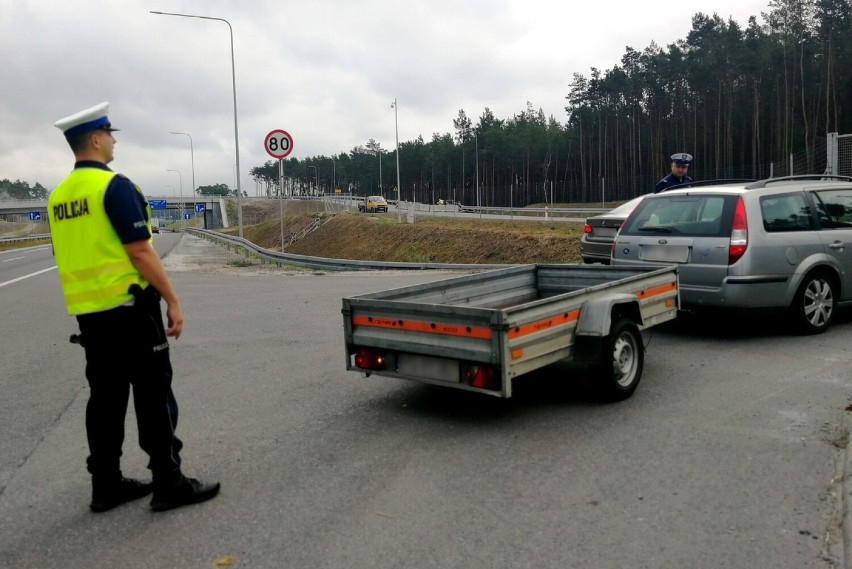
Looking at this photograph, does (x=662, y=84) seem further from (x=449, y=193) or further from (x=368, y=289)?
(x=368, y=289)

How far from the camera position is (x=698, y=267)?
7.61 metres

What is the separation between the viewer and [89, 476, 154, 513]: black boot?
3.88 m

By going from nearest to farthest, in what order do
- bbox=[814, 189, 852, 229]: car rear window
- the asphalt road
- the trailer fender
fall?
1. the asphalt road
2. the trailer fender
3. bbox=[814, 189, 852, 229]: car rear window

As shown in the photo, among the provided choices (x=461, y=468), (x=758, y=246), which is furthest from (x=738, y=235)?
(x=461, y=468)

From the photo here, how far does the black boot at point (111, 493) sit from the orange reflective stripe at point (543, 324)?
7.63ft

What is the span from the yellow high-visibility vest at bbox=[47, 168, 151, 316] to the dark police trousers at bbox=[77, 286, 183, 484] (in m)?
0.08

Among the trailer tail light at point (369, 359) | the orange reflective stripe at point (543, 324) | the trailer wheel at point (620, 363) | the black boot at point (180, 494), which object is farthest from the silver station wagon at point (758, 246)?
the black boot at point (180, 494)

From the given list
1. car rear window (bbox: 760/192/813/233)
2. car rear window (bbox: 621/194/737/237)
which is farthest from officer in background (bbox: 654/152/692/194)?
car rear window (bbox: 760/192/813/233)

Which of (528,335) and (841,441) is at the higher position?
(528,335)

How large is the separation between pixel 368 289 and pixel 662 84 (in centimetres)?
6358

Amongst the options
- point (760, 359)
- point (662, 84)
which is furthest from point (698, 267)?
point (662, 84)

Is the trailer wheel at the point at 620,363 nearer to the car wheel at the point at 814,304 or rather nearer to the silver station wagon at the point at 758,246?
the silver station wagon at the point at 758,246

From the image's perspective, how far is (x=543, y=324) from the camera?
5.11 m

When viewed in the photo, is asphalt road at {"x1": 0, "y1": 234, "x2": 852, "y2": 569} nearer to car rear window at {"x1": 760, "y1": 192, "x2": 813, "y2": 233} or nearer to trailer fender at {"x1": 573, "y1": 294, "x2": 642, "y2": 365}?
trailer fender at {"x1": 573, "y1": 294, "x2": 642, "y2": 365}
